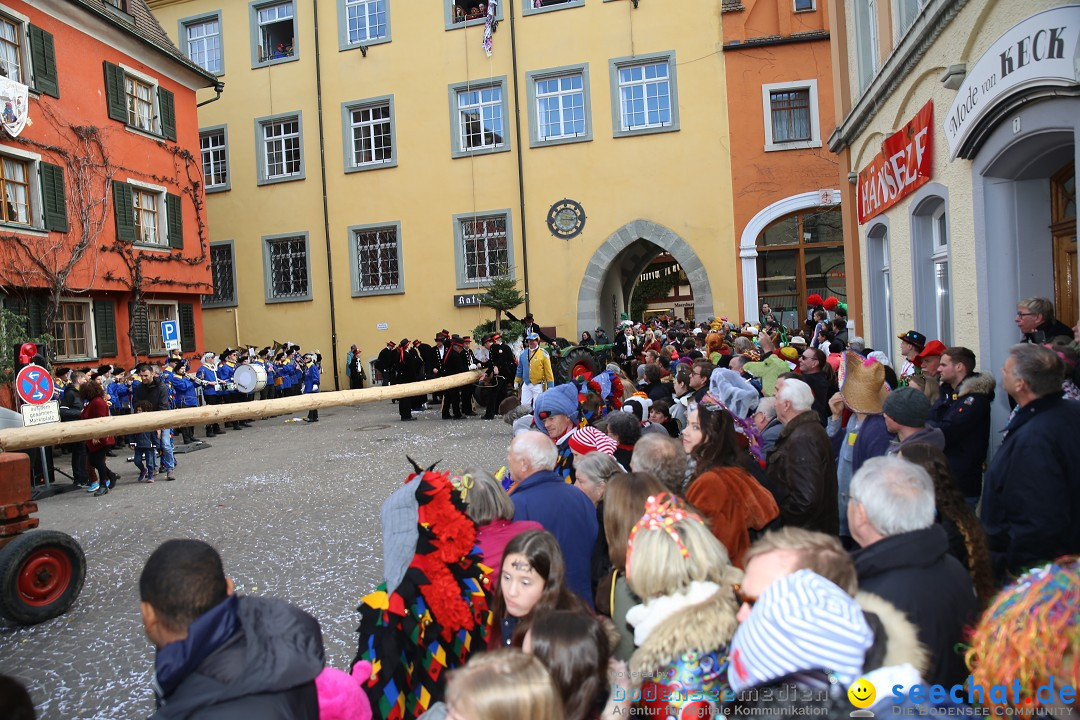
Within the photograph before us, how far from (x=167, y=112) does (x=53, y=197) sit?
519 cm

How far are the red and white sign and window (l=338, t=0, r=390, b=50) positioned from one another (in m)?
17.3

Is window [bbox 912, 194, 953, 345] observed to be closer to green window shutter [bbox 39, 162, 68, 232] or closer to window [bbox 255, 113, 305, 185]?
green window shutter [bbox 39, 162, 68, 232]

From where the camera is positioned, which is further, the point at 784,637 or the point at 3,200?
the point at 3,200

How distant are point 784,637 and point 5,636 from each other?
5.99 meters

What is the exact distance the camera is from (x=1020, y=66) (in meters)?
6.17

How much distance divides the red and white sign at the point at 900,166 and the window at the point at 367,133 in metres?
16.3

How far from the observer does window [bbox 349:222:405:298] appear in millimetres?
24656

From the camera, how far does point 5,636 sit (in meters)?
5.73

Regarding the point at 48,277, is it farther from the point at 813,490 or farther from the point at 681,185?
the point at 813,490

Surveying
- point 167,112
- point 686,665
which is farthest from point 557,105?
point 686,665

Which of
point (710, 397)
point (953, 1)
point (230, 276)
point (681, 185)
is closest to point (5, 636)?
point (710, 397)

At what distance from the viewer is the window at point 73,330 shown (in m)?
18.2

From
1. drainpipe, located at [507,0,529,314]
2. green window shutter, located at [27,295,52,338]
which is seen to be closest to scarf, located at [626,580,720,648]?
green window shutter, located at [27,295,52,338]

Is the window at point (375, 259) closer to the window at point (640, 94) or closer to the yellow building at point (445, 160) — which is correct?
the yellow building at point (445, 160)
